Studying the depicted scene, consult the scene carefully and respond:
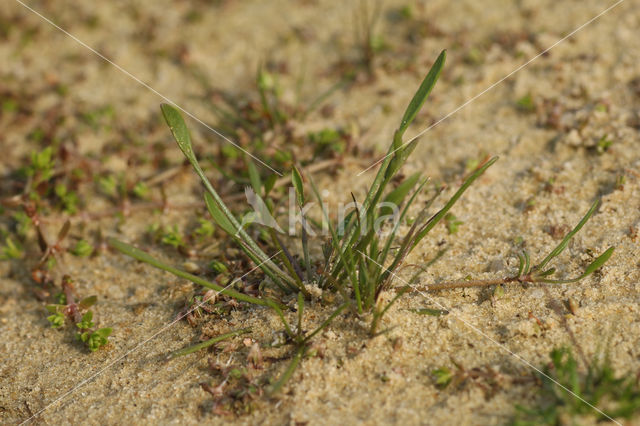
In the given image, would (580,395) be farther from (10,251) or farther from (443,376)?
(10,251)

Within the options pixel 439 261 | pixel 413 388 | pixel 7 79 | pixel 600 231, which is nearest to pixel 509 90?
pixel 600 231

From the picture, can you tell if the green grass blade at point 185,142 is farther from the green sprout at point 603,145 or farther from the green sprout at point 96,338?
the green sprout at point 603,145

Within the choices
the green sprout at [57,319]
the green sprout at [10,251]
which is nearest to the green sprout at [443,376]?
the green sprout at [57,319]

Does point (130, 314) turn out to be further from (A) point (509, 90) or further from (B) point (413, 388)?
(A) point (509, 90)

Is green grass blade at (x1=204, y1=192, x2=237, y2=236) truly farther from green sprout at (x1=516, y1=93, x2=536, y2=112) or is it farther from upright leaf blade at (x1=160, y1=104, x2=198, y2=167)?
green sprout at (x1=516, y1=93, x2=536, y2=112)

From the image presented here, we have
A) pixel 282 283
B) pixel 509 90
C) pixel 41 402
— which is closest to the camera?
pixel 41 402
